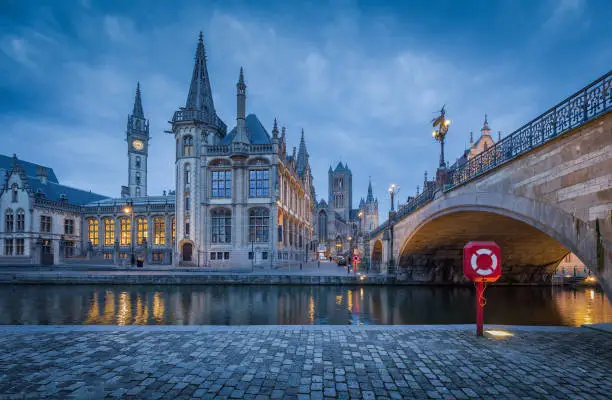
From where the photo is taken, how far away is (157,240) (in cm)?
4684

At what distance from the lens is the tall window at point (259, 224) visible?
117 ft

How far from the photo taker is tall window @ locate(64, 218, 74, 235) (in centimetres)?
4775

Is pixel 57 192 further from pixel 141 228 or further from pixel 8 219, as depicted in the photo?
pixel 141 228

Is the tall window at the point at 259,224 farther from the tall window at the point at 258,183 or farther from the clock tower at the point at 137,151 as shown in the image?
the clock tower at the point at 137,151

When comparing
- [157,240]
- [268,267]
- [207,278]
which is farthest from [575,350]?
[157,240]

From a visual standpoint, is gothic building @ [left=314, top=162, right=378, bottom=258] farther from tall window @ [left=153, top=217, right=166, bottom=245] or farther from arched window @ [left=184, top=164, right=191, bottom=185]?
arched window @ [left=184, top=164, right=191, bottom=185]

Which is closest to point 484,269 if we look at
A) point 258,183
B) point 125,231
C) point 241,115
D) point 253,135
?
point 258,183

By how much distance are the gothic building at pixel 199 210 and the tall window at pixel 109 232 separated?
0.53 feet

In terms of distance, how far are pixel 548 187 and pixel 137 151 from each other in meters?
80.8

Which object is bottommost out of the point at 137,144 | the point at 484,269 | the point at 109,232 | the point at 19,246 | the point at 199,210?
the point at 19,246

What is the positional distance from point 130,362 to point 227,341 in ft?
6.30

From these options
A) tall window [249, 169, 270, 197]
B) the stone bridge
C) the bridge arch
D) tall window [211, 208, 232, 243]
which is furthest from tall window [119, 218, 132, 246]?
the stone bridge

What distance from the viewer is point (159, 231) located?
46.8 metres

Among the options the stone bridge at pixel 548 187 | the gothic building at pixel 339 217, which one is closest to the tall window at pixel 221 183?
the stone bridge at pixel 548 187
